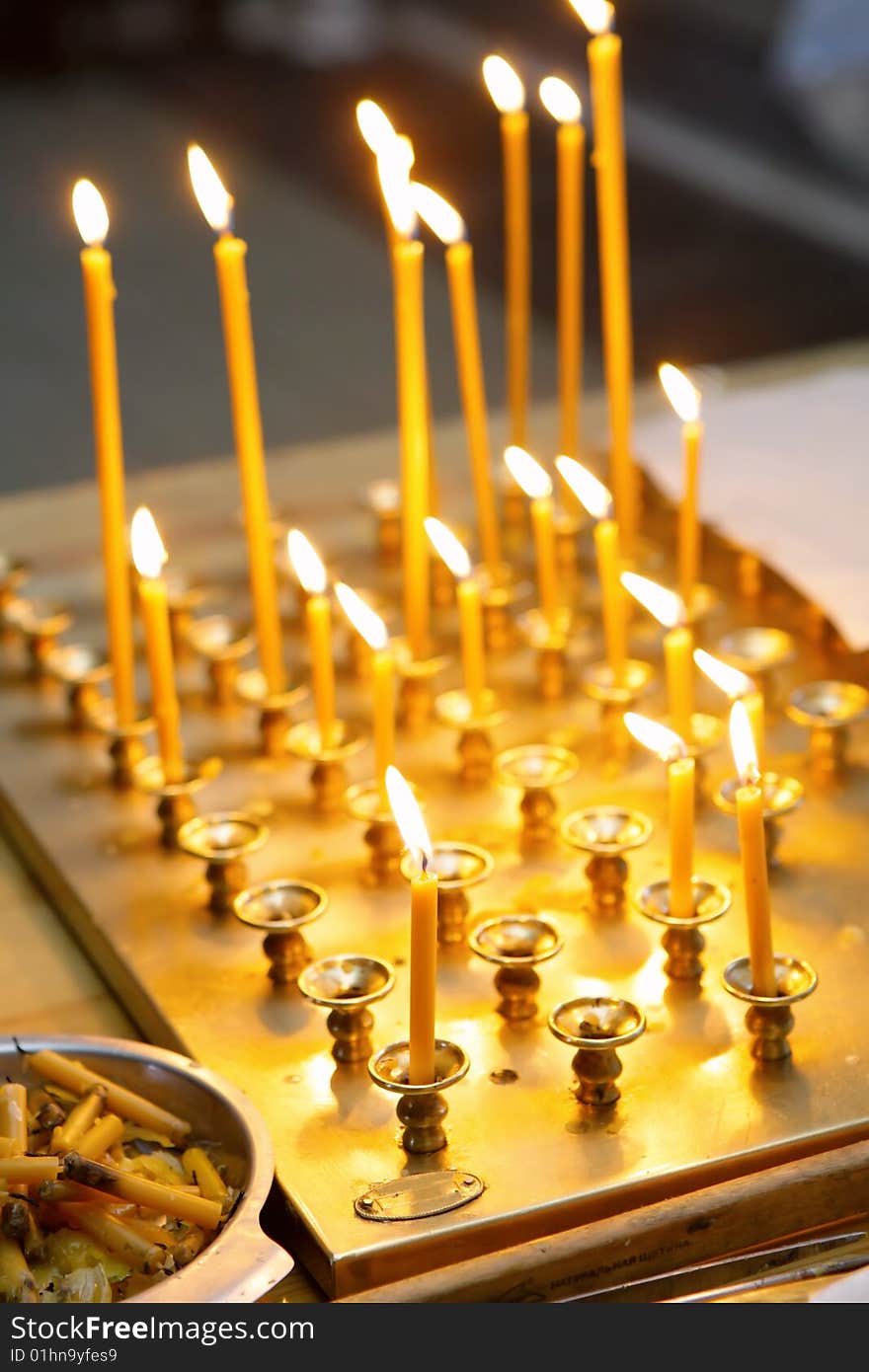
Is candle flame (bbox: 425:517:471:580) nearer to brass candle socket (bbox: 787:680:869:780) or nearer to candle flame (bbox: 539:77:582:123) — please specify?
brass candle socket (bbox: 787:680:869:780)

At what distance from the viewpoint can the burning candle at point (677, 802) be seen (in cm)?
89

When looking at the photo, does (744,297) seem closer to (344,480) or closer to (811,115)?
(811,115)

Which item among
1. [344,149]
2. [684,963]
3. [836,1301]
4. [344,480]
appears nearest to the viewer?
[836,1301]

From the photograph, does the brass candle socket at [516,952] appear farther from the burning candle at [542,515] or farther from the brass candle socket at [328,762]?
the burning candle at [542,515]

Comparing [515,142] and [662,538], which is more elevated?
[515,142]

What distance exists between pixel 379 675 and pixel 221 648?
0.28 m

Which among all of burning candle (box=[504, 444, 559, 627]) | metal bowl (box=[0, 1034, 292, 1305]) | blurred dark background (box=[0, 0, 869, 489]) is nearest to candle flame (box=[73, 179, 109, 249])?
burning candle (box=[504, 444, 559, 627])

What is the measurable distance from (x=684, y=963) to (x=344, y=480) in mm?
753

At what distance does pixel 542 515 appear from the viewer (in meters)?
1.21

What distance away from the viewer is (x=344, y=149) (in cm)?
203

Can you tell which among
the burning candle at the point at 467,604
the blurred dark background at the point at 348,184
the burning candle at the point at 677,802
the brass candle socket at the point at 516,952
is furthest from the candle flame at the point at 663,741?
the blurred dark background at the point at 348,184

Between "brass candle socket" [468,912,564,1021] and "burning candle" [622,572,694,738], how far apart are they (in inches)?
6.6

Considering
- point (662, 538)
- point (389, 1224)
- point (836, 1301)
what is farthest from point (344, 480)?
point (836, 1301)

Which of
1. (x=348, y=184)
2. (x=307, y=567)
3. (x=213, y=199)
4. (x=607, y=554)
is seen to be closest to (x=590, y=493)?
(x=607, y=554)
